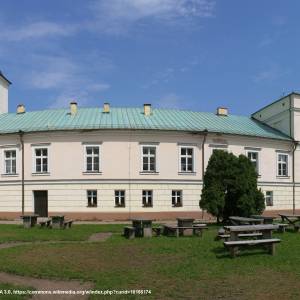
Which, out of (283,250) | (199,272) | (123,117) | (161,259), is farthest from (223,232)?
(123,117)

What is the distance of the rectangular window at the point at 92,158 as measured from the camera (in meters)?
A: 30.0

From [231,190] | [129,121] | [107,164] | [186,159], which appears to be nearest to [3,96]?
[129,121]

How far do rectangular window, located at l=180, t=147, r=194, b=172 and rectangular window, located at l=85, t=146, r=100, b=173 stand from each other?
5589 mm

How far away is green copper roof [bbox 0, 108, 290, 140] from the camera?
3048 centimetres

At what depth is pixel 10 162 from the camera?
101 feet

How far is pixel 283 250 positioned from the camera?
41.8 feet

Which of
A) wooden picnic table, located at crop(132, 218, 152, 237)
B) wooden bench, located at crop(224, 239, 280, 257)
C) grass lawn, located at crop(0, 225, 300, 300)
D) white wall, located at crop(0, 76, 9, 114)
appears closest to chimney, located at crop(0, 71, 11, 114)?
white wall, located at crop(0, 76, 9, 114)

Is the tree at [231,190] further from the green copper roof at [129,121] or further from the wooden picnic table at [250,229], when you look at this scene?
the wooden picnic table at [250,229]

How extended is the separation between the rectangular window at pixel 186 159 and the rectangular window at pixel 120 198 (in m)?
4.29

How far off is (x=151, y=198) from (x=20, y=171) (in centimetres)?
885

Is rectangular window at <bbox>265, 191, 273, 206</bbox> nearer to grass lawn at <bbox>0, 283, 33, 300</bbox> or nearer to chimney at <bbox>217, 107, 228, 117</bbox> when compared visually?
chimney at <bbox>217, 107, 228, 117</bbox>

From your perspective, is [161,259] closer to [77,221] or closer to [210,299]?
[210,299]

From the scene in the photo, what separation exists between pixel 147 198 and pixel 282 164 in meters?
11.1

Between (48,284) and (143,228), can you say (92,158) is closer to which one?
(143,228)
